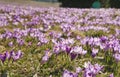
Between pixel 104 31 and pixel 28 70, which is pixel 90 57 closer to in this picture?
pixel 28 70

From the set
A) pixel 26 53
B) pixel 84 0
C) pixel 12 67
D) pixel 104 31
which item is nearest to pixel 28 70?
pixel 12 67

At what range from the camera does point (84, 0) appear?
4022cm

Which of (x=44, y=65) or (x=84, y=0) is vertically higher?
(x=44, y=65)

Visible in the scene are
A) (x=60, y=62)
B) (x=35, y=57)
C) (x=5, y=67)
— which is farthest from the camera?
(x=35, y=57)

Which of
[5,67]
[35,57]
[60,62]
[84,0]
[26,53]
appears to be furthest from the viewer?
[84,0]

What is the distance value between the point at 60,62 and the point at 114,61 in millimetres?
766

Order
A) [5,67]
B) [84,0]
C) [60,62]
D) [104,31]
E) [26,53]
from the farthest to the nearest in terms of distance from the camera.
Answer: [84,0] < [104,31] < [26,53] < [60,62] < [5,67]

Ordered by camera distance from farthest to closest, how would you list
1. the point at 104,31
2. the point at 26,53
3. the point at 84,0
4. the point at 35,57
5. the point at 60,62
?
the point at 84,0 → the point at 104,31 → the point at 26,53 → the point at 35,57 → the point at 60,62

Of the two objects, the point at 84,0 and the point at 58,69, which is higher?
the point at 58,69

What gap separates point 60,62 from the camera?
4262mm

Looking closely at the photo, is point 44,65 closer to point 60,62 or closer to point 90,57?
point 60,62

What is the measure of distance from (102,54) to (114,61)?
1.28ft

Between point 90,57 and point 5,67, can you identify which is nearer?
point 5,67

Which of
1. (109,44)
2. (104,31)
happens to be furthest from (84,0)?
(109,44)
